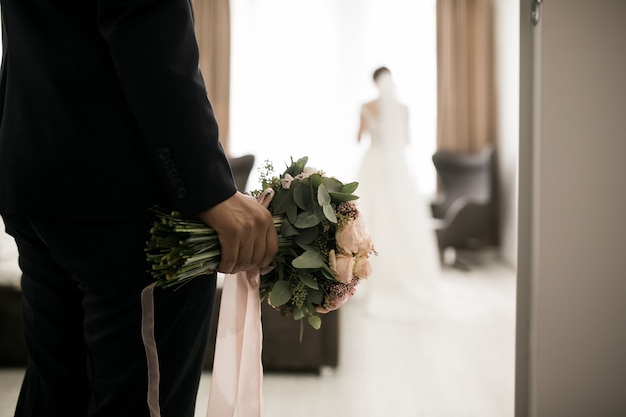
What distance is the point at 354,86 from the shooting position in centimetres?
571

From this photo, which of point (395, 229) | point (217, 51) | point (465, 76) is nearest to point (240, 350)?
point (395, 229)

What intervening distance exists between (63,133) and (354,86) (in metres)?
5.18

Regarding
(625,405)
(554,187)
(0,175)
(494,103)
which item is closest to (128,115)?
(0,175)

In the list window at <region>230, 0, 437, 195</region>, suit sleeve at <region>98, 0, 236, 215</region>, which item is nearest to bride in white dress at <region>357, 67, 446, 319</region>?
window at <region>230, 0, 437, 195</region>

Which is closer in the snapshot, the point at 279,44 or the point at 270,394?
the point at 270,394

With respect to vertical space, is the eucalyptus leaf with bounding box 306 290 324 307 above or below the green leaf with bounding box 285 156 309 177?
below

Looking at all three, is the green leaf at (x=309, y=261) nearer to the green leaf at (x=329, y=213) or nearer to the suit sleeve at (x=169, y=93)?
the green leaf at (x=329, y=213)

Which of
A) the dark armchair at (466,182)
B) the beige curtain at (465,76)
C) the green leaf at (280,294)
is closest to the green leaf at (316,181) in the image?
the green leaf at (280,294)

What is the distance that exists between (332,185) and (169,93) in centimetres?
42

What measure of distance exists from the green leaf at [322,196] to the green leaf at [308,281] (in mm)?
145

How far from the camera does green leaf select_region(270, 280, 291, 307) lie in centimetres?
98

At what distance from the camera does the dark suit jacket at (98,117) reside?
0.75 m

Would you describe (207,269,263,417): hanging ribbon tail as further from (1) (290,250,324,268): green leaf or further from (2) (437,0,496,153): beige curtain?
(2) (437,0,496,153): beige curtain

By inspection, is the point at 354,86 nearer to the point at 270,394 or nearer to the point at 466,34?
the point at 466,34
